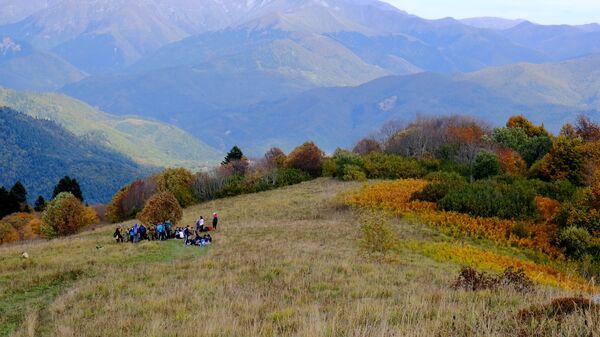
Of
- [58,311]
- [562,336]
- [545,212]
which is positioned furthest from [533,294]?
[545,212]

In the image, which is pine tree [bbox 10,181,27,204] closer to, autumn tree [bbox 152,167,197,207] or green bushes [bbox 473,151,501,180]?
autumn tree [bbox 152,167,197,207]

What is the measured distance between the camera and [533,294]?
11.2 meters

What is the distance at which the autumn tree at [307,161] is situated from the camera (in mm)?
73375

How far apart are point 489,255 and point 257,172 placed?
160ft

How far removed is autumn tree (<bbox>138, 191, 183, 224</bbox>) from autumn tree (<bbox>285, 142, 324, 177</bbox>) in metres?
38.2

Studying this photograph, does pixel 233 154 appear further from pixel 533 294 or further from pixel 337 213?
pixel 533 294

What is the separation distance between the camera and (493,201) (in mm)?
35656

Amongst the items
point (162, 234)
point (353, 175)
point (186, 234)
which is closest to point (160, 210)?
point (162, 234)

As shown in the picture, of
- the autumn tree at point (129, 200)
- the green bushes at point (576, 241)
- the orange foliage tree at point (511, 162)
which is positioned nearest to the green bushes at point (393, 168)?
the orange foliage tree at point (511, 162)

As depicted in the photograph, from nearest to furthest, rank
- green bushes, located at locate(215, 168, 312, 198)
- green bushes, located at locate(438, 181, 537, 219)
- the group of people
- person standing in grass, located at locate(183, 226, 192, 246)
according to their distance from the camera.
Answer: person standing in grass, located at locate(183, 226, 192, 246)
the group of people
green bushes, located at locate(438, 181, 537, 219)
green bushes, located at locate(215, 168, 312, 198)

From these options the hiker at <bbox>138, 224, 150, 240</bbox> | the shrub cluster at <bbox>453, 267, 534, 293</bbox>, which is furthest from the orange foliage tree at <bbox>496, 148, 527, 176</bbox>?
the shrub cluster at <bbox>453, 267, 534, 293</bbox>

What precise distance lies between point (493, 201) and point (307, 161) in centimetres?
3977

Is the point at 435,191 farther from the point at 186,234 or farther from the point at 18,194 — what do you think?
the point at 18,194

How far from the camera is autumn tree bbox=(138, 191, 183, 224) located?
117ft
